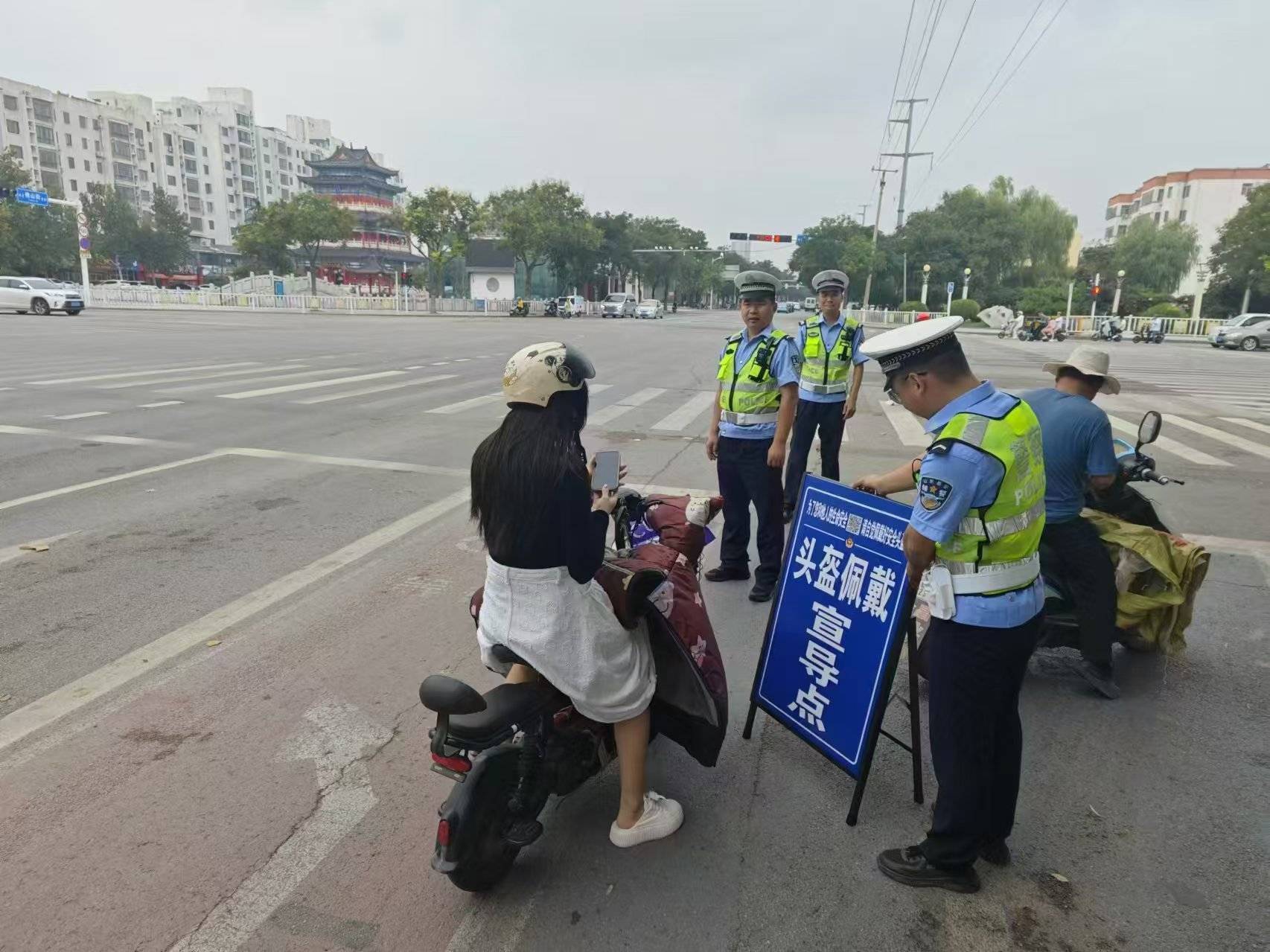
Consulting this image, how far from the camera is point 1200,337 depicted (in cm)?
4434

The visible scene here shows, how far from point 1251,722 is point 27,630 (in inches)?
234

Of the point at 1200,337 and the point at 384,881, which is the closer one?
the point at 384,881

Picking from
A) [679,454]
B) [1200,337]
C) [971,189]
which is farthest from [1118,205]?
[679,454]

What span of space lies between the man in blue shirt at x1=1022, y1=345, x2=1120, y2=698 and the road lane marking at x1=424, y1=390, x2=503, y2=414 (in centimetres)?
838

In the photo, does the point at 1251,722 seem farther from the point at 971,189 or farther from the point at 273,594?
the point at 971,189

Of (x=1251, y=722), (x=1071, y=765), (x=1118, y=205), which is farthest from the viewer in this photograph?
(x=1118, y=205)

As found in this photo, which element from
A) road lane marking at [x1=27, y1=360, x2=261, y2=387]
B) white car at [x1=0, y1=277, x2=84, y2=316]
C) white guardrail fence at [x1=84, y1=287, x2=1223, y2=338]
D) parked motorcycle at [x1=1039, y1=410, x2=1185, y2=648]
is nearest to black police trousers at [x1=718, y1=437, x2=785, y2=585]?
parked motorcycle at [x1=1039, y1=410, x2=1185, y2=648]

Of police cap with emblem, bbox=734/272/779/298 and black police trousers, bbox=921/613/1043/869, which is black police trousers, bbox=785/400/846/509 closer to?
police cap with emblem, bbox=734/272/779/298

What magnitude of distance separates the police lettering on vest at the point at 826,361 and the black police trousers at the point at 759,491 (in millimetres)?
1918

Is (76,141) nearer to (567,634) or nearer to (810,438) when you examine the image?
(810,438)

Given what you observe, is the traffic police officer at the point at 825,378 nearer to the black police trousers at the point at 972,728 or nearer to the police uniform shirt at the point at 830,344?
the police uniform shirt at the point at 830,344

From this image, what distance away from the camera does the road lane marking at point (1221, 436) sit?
9961mm

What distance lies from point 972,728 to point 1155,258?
2917 inches

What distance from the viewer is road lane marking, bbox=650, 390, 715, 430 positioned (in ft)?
35.9
